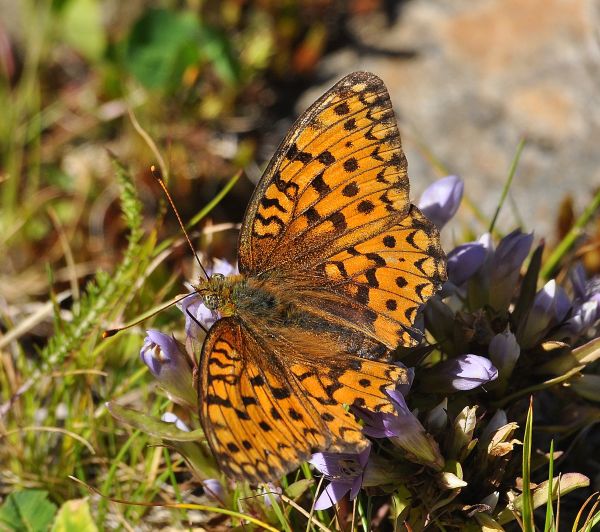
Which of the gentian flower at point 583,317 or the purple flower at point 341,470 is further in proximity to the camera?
the gentian flower at point 583,317

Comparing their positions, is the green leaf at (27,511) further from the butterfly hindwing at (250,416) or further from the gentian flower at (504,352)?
the gentian flower at (504,352)

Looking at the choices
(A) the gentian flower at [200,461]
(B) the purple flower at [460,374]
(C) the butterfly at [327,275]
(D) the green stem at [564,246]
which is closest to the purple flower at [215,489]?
(A) the gentian flower at [200,461]

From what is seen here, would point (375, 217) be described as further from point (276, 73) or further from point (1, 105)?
point (1, 105)

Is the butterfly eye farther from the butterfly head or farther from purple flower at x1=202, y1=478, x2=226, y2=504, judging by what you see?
purple flower at x1=202, y1=478, x2=226, y2=504

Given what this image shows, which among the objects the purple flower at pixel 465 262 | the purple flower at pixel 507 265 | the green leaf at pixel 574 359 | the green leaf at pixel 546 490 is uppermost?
the purple flower at pixel 465 262

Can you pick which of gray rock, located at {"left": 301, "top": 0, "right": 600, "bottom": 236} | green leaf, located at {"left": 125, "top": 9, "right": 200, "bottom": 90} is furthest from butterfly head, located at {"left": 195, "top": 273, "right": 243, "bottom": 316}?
green leaf, located at {"left": 125, "top": 9, "right": 200, "bottom": 90}

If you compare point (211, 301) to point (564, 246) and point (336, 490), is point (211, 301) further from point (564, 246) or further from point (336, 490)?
point (564, 246)

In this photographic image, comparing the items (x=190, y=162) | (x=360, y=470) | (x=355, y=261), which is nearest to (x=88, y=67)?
(x=190, y=162)
